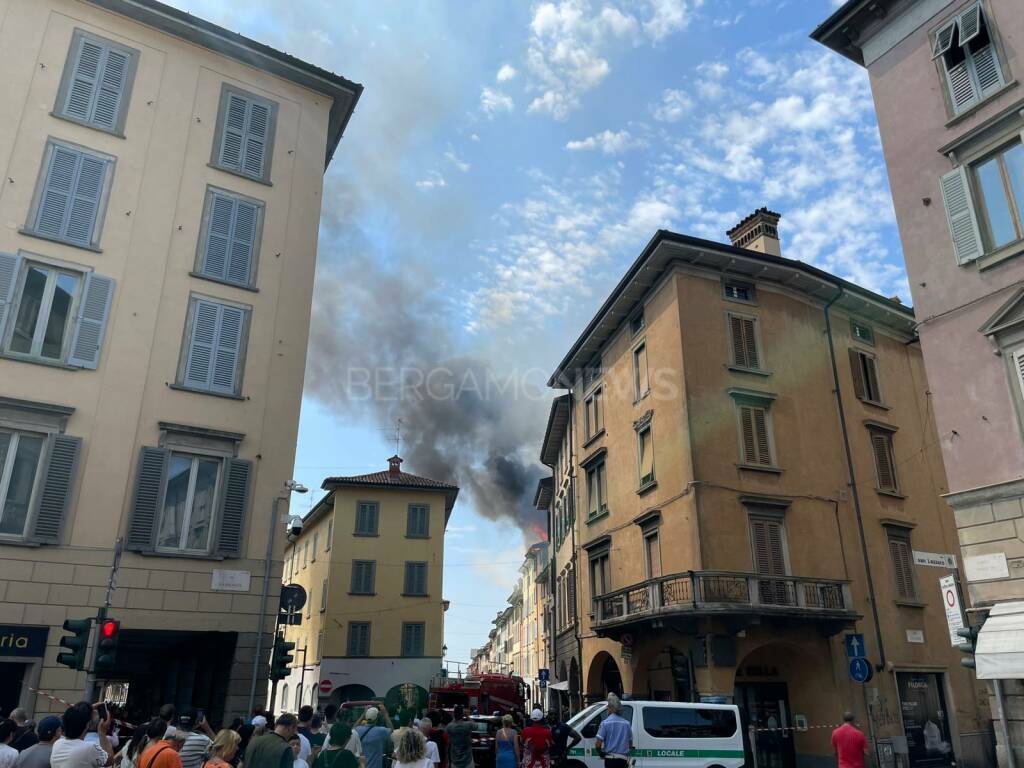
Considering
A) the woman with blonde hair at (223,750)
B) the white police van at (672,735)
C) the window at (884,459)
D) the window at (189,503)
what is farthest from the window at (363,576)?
the woman with blonde hair at (223,750)

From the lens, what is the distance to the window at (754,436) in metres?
22.3

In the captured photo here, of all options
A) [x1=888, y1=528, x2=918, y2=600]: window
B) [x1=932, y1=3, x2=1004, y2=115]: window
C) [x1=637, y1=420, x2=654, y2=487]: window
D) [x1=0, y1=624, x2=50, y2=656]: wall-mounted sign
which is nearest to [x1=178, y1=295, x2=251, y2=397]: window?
[x1=0, y1=624, x2=50, y2=656]: wall-mounted sign

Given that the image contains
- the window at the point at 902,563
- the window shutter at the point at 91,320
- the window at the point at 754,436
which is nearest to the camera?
the window shutter at the point at 91,320

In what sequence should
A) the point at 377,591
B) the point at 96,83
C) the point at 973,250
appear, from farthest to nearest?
1. the point at 377,591
2. the point at 96,83
3. the point at 973,250

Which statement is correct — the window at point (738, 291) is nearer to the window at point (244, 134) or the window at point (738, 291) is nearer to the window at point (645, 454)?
the window at point (645, 454)

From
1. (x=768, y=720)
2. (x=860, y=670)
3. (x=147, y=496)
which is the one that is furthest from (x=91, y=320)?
(x=768, y=720)

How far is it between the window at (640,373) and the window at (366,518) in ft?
62.9

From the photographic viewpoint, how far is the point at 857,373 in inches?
990

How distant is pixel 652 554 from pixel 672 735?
867 centimetres

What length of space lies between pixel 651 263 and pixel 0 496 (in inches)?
717

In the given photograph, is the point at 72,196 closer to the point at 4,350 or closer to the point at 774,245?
the point at 4,350

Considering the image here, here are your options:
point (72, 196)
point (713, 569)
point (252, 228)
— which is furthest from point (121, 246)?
point (713, 569)

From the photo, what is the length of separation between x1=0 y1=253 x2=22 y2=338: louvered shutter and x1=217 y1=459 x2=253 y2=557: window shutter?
5.21 m

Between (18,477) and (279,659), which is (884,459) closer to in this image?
(279,659)
